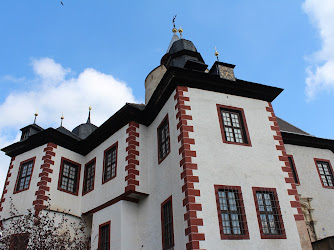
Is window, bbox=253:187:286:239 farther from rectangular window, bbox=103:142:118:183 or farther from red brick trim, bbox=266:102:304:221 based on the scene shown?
rectangular window, bbox=103:142:118:183

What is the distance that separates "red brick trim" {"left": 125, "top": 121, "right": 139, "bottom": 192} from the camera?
15.6 meters

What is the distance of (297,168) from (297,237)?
22.0ft

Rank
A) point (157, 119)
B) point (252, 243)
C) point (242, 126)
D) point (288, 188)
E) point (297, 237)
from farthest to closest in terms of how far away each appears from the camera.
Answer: point (157, 119)
point (242, 126)
point (288, 188)
point (297, 237)
point (252, 243)

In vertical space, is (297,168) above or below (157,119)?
below

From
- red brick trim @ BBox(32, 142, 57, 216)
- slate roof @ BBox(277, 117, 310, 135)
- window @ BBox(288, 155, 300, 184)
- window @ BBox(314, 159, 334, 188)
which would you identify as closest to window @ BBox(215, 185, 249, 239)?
window @ BBox(288, 155, 300, 184)

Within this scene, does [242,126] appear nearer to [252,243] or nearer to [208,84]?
[208,84]

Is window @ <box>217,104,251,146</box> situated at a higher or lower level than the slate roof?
lower

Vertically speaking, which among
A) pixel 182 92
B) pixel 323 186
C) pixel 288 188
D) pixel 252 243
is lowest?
pixel 252 243

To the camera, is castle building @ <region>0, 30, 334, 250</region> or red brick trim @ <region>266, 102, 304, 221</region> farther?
red brick trim @ <region>266, 102, 304, 221</region>

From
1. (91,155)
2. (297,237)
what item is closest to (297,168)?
(297,237)

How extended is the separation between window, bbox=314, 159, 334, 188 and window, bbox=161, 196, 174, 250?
9938 millimetres

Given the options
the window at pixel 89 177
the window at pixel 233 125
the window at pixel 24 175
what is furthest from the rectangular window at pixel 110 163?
the window at pixel 233 125

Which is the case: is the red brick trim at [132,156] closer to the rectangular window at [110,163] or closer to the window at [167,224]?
the rectangular window at [110,163]

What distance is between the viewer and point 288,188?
1380 cm
